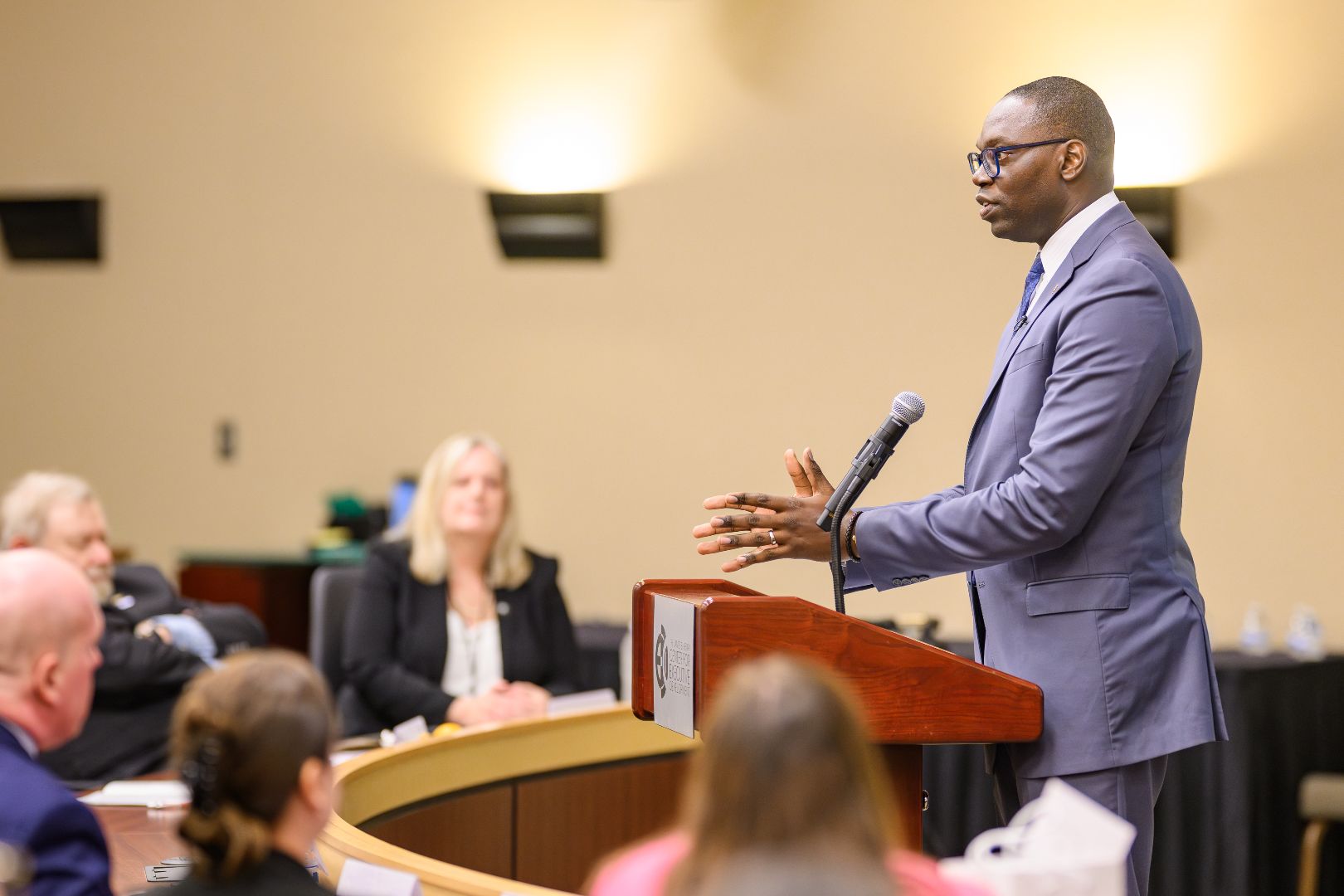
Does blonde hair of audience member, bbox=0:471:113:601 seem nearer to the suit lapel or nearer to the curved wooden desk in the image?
the curved wooden desk

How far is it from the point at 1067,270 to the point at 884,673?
660mm

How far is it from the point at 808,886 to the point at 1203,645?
120cm

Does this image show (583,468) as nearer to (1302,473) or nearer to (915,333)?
(915,333)

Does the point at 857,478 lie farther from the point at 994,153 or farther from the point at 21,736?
the point at 21,736

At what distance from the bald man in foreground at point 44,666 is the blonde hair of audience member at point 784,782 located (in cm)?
104

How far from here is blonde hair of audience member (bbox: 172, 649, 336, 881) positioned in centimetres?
136

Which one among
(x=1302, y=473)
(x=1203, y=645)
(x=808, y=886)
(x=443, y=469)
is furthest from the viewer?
(x=1302, y=473)

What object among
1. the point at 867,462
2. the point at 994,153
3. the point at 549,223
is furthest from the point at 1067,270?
the point at 549,223

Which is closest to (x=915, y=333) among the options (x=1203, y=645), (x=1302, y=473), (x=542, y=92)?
(x=1302, y=473)

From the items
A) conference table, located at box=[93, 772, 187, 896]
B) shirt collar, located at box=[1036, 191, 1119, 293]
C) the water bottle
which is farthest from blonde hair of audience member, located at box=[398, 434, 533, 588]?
the water bottle

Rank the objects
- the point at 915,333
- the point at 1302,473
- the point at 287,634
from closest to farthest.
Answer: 1. the point at 1302,473
2. the point at 915,333
3. the point at 287,634

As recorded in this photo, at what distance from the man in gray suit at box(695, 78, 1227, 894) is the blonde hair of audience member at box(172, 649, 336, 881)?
713mm

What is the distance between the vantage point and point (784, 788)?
102 centimetres

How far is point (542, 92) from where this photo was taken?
20.6 feet
